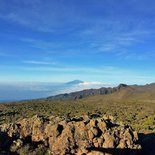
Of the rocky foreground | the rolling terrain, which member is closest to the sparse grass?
the rolling terrain

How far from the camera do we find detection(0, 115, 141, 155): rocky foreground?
22812mm

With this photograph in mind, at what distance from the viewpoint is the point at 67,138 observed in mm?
23531

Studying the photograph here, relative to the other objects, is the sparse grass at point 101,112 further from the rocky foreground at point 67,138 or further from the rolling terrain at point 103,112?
the rocky foreground at point 67,138

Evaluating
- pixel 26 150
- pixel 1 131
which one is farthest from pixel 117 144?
pixel 1 131

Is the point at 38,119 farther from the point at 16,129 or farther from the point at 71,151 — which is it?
the point at 71,151

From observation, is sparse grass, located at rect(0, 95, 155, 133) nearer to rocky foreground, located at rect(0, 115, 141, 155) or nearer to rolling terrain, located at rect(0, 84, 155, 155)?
rolling terrain, located at rect(0, 84, 155, 155)

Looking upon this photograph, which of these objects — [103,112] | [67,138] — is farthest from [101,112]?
[67,138]

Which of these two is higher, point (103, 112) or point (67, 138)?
point (103, 112)

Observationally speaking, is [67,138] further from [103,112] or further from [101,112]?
[103,112]

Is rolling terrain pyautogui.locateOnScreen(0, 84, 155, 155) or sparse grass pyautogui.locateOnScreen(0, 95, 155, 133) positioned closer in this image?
rolling terrain pyautogui.locateOnScreen(0, 84, 155, 155)

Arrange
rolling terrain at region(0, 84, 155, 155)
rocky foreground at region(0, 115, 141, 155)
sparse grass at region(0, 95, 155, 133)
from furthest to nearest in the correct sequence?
sparse grass at region(0, 95, 155, 133)
rolling terrain at region(0, 84, 155, 155)
rocky foreground at region(0, 115, 141, 155)

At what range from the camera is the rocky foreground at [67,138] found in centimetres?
2281

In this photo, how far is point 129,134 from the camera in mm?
24469

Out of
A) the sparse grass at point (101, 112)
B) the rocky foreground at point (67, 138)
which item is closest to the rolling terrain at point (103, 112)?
the sparse grass at point (101, 112)
